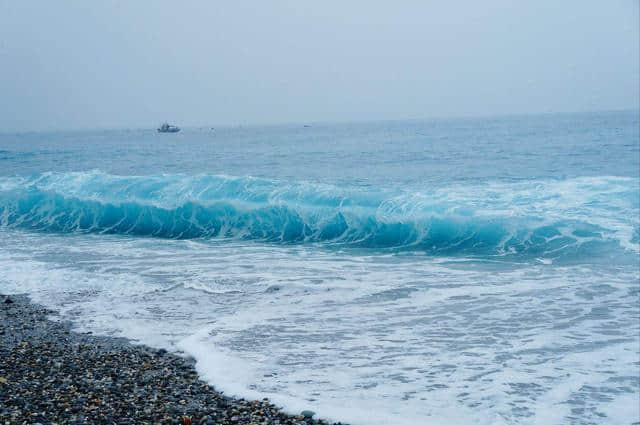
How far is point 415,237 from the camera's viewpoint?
15.8m

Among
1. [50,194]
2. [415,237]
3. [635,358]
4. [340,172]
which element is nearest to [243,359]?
[635,358]

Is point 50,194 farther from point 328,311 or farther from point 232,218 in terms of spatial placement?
point 328,311

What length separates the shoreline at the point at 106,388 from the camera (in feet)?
16.3

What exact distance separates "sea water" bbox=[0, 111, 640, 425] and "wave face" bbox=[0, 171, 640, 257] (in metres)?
0.07

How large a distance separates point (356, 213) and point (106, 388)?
12906mm

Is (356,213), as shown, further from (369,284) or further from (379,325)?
(379,325)

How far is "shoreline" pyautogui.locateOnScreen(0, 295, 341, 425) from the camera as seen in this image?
4953 mm

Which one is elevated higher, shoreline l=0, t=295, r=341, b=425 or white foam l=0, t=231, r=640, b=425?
shoreline l=0, t=295, r=341, b=425

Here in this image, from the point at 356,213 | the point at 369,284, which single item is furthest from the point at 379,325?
the point at 356,213

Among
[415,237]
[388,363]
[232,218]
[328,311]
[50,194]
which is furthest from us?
[50,194]

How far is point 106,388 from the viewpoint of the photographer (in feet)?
18.3

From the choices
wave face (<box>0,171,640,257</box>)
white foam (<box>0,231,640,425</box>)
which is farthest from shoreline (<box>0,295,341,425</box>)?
wave face (<box>0,171,640,257</box>)

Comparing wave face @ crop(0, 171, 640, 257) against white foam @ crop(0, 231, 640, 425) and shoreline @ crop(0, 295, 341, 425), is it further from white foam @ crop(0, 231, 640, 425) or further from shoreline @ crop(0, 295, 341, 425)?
shoreline @ crop(0, 295, 341, 425)

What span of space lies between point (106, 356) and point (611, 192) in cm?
1722
